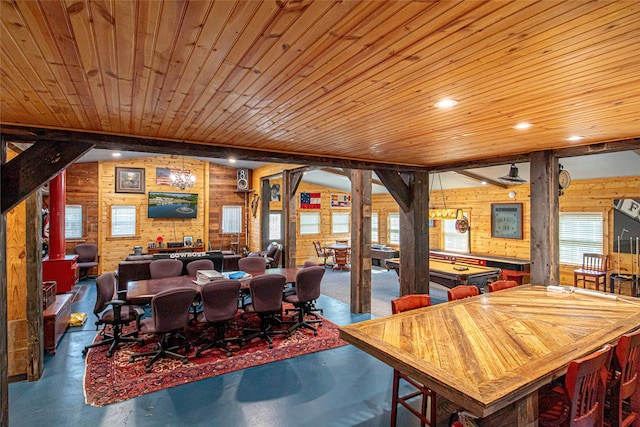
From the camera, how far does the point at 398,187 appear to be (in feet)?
16.7

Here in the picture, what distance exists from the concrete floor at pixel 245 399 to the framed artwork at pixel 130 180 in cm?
581

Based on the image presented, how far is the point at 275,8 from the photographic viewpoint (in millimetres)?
1124

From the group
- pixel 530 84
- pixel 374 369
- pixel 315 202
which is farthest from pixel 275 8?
pixel 315 202

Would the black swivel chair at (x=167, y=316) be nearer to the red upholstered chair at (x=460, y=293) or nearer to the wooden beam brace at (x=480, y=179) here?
the red upholstered chair at (x=460, y=293)

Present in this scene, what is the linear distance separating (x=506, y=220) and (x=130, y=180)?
974 cm

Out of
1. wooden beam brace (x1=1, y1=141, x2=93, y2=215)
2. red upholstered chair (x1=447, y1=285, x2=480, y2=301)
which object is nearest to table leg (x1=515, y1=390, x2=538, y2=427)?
red upholstered chair (x1=447, y1=285, x2=480, y2=301)

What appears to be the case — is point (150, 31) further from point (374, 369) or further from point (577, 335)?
point (374, 369)

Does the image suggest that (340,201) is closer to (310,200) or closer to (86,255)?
(310,200)

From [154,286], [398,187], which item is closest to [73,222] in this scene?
[154,286]

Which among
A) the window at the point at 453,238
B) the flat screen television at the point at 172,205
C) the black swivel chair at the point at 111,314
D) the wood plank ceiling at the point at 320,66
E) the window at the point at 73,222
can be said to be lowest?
the black swivel chair at the point at 111,314

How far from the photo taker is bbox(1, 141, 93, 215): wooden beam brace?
2.53 meters

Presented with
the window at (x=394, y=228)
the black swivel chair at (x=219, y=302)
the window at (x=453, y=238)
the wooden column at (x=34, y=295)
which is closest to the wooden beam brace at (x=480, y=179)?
the window at (x=453, y=238)

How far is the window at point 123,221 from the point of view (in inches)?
346

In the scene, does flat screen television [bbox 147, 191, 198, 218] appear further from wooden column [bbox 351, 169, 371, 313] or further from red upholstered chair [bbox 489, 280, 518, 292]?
red upholstered chair [bbox 489, 280, 518, 292]
